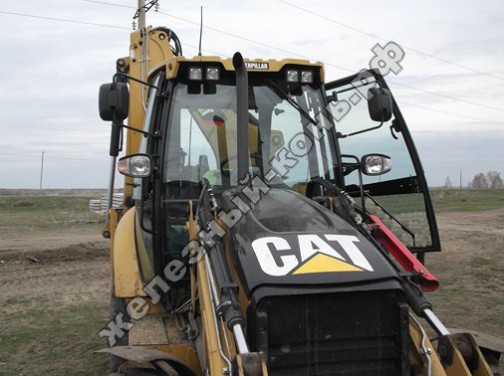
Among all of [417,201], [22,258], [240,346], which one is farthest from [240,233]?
[22,258]

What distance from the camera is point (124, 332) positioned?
3945mm

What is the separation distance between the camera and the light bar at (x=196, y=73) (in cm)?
406

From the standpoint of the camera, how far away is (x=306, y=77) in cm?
434

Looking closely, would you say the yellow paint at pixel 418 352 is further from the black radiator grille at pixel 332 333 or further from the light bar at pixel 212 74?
the light bar at pixel 212 74

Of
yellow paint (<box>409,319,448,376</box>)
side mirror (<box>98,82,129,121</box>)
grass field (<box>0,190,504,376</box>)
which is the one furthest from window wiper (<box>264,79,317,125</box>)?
grass field (<box>0,190,504,376</box>)

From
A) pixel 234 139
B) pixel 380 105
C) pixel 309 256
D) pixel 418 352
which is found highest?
pixel 380 105

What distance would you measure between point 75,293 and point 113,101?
5.90m

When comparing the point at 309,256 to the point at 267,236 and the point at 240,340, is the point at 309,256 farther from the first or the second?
the point at 240,340

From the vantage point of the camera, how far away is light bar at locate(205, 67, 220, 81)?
409 centimetres

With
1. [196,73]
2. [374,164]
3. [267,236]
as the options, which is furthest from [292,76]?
[267,236]

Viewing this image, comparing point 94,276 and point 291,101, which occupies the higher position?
point 291,101

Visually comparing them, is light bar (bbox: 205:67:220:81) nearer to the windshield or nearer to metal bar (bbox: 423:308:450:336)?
the windshield

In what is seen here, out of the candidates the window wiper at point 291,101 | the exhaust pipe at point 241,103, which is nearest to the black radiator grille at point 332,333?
the exhaust pipe at point 241,103

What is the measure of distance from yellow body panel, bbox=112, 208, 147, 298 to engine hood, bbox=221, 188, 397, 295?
1.28 meters
